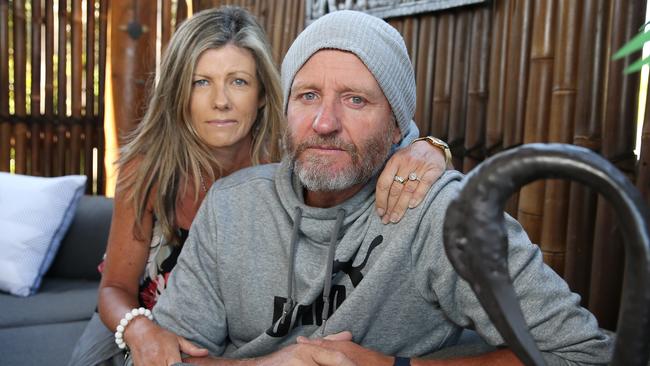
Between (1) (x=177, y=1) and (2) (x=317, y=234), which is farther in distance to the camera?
(1) (x=177, y=1)

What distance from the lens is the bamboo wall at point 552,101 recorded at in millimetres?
1988

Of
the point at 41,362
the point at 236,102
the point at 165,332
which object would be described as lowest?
the point at 41,362

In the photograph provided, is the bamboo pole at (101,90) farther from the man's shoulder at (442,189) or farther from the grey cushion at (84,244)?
the man's shoulder at (442,189)

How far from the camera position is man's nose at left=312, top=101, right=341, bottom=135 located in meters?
1.43

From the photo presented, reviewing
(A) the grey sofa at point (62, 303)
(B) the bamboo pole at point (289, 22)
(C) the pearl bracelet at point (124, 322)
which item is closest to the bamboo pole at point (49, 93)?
(A) the grey sofa at point (62, 303)

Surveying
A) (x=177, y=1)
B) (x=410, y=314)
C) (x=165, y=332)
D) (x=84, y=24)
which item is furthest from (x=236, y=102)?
(x=84, y=24)

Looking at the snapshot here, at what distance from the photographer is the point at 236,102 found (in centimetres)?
207

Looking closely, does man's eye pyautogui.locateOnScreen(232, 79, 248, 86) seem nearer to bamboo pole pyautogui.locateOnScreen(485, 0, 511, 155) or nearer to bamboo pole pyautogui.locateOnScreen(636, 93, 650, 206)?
bamboo pole pyautogui.locateOnScreen(485, 0, 511, 155)

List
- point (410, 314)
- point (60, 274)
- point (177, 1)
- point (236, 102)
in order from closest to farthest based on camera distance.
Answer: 1. point (410, 314)
2. point (236, 102)
3. point (60, 274)
4. point (177, 1)

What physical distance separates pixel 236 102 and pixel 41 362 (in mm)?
1091

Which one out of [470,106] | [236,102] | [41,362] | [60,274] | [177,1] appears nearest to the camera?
[236,102]

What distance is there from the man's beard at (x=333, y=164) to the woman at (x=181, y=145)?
1.96 ft

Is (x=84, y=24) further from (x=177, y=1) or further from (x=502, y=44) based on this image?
(x=502, y=44)

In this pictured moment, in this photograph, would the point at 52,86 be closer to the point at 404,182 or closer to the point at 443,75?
the point at 443,75
